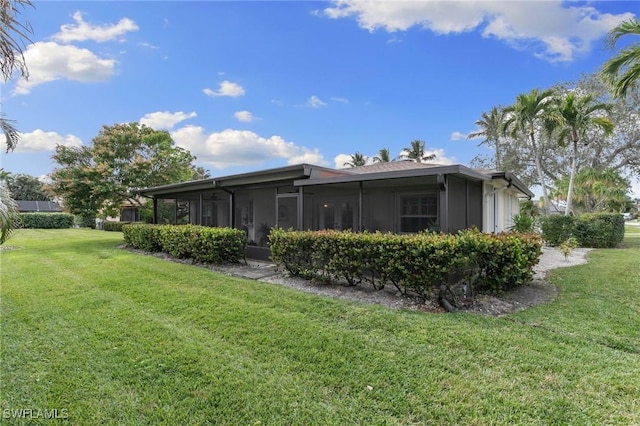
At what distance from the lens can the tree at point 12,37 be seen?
3627mm

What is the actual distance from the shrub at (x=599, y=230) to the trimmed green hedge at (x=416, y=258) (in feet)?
33.5

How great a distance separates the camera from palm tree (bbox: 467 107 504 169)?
26.3m

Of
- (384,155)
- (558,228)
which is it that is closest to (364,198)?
(558,228)

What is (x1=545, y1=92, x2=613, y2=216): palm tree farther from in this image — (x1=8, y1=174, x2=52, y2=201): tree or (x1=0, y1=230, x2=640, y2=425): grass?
(x1=8, y1=174, x2=52, y2=201): tree

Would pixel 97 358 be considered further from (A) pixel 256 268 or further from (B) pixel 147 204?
(B) pixel 147 204

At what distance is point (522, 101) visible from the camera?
16234mm

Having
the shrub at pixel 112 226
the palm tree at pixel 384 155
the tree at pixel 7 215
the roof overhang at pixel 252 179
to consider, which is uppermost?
the palm tree at pixel 384 155

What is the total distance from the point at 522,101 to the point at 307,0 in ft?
41.7

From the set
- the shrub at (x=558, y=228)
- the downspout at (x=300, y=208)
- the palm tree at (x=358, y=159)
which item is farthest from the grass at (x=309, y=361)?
the palm tree at (x=358, y=159)

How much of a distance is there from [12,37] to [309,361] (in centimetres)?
503

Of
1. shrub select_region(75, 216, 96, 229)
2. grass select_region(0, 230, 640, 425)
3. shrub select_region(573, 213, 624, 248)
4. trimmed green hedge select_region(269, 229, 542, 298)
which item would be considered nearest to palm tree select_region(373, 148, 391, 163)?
shrub select_region(573, 213, 624, 248)

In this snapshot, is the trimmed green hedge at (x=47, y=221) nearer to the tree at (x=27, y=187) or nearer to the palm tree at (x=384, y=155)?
the tree at (x=27, y=187)

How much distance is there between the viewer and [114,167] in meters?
17.0

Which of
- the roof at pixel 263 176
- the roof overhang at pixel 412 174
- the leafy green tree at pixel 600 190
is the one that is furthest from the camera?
the leafy green tree at pixel 600 190
